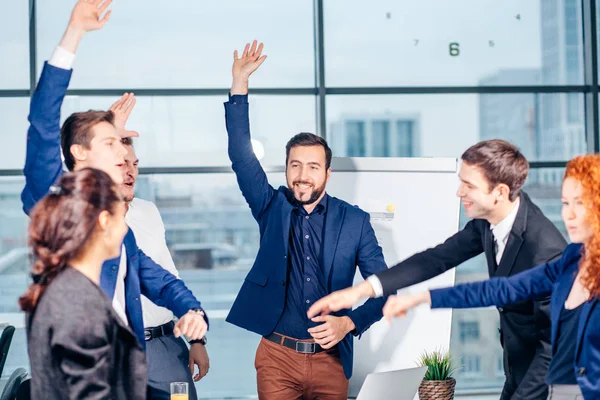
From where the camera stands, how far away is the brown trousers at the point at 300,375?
325 cm

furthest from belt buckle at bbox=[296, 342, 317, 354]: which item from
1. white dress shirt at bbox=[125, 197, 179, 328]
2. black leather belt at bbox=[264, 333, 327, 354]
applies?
white dress shirt at bbox=[125, 197, 179, 328]

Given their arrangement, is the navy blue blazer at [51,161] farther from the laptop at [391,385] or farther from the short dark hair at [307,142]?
the short dark hair at [307,142]

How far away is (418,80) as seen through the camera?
6.11 meters

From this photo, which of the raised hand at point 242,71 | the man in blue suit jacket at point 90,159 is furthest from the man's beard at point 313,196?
the man in blue suit jacket at point 90,159

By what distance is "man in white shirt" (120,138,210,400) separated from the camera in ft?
8.91

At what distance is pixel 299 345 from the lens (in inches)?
128

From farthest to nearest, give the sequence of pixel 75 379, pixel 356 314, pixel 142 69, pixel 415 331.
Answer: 1. pixel 142 69
2. pixel 415 331
3. pixel 356 314
4. pixel 75 379

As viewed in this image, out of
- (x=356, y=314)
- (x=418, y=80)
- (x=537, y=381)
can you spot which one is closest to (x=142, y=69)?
(x=418, y=80)

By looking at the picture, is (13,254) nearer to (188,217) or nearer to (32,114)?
(188,217)

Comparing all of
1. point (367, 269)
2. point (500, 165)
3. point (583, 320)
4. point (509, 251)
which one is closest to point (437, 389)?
point (367, 269)

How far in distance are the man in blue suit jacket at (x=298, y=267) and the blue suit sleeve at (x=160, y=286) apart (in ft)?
2.93

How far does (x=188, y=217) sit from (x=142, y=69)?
1.18 meters

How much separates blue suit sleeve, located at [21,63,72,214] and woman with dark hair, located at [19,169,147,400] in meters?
0.37

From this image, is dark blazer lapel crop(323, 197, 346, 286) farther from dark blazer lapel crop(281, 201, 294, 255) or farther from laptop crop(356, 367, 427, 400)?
laptop crop(356, 367, 427, 400)
